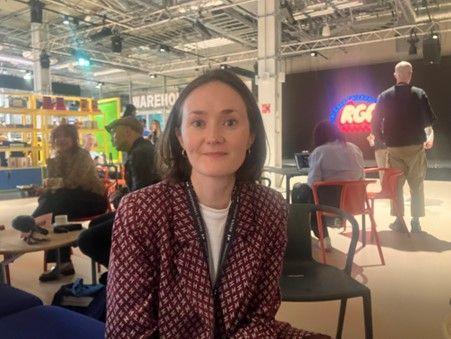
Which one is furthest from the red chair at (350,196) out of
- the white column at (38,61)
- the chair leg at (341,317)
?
the white column at (38,61)

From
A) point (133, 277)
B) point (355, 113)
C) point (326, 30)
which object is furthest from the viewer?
point (355, 113)

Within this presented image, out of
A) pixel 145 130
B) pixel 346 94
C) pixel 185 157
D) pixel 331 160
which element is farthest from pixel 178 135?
pixel 346 94

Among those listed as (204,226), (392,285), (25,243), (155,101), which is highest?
(155,101)

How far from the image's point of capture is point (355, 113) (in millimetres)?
11656

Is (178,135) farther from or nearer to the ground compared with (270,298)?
farther from the ground

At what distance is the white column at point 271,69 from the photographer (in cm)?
821

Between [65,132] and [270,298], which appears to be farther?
[65,132]

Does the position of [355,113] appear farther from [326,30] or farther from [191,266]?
[191,266]

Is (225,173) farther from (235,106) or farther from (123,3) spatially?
(123,3)

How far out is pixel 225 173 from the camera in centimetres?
110

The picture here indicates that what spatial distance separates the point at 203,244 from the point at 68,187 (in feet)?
8.36

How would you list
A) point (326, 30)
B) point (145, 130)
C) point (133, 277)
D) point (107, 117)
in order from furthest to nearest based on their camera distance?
point (107, 117), point (326, 30), point (145, 130), point (133, 277)

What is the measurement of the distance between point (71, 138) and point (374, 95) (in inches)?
384

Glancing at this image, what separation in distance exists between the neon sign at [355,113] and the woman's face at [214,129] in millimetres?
10924
